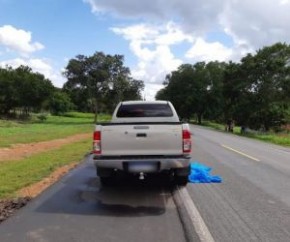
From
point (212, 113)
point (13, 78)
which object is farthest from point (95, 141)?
point (212, 113)

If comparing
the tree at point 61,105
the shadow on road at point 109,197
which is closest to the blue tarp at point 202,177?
the shadow on road at point 109,197

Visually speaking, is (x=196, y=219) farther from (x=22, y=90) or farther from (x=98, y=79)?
(x=98, y=79)

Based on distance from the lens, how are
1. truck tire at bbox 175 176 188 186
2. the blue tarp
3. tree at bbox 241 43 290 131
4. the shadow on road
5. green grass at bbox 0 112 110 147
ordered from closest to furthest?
the shadow on road → truck tire at bbox 175 176 188 186 → the blue tarp → green grass at bbox 0 112 110 147 → tree at bbox 241 43 290 131

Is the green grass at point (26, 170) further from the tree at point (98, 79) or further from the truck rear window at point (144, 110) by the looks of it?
the tree at point (98, 79)

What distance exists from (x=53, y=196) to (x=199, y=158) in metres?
8.73

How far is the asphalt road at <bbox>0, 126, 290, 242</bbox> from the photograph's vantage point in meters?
6.58

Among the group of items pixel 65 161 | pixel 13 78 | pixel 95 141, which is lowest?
pixel 65 161

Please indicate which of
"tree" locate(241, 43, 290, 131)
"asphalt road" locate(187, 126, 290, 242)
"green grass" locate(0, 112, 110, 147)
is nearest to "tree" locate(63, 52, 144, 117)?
"green grass" locate(0, 112, 110, 147)

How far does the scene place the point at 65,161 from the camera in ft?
53.8

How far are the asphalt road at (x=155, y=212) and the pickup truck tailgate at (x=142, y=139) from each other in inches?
34.7

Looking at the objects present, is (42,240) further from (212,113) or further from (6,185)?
(212,113)

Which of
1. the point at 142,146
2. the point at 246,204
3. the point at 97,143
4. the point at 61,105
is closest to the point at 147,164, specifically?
the point at 142,146

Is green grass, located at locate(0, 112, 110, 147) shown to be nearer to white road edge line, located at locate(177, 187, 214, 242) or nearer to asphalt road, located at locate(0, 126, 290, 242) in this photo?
asphalt road, located at locate(0, 126, 290, 242)

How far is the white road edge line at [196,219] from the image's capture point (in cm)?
648
